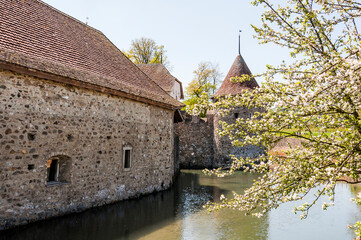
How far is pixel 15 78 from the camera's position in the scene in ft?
21.9

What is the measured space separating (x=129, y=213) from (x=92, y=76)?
427cm

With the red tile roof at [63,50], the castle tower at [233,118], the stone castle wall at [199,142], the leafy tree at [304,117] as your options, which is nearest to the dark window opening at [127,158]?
the red tile roof at [63,50]

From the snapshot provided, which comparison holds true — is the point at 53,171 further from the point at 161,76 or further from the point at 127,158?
the point at 161,76

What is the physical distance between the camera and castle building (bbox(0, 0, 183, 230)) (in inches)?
260

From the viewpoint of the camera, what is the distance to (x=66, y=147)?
25.9ft

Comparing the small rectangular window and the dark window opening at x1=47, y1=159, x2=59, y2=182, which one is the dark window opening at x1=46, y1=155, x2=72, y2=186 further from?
the small rectangular window

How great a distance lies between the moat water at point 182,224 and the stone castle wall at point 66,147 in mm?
462

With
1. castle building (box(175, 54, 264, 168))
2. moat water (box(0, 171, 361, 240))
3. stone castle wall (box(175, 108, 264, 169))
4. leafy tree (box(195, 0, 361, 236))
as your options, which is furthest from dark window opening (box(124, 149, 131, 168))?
castle building (box(175, 54, 264, 168))

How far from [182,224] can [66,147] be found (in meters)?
3.73

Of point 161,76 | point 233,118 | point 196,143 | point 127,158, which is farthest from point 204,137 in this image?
point 127,158

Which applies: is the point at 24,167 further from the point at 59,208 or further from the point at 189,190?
the point at 189,190

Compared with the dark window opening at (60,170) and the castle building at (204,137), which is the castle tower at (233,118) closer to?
the castle building at (204,137)

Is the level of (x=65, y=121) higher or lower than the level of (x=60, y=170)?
higher

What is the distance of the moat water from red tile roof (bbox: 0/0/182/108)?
3.70m
